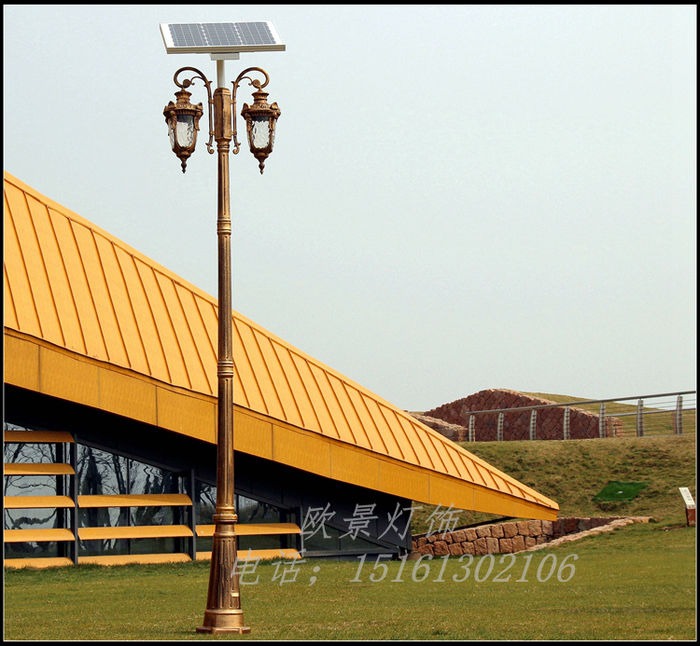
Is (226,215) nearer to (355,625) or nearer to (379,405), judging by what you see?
(355,625)

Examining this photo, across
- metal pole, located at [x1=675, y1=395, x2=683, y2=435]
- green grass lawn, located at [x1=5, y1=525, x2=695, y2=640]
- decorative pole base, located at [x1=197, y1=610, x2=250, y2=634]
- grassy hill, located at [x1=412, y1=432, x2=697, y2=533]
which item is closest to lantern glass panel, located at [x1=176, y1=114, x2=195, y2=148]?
decorative pole base, located at [x1=197, y1=610, x2=250, y2=634]

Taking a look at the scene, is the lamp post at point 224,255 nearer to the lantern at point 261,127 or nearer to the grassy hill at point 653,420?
the lantern at point 261,127

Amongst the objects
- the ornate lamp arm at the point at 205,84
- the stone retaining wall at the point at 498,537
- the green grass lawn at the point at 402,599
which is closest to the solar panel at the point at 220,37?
the ornate lamp arm at the point at 205,84

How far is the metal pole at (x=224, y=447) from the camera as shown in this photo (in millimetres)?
11008

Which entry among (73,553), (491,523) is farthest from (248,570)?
(491,523)

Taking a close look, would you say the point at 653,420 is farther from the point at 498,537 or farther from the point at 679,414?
the point at 498,537

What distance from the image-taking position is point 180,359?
2033 cm

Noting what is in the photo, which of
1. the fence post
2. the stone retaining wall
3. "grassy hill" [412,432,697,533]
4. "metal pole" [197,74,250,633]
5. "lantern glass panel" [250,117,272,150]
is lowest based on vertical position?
the stone retaining wall

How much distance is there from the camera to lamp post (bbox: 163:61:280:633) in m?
11.1

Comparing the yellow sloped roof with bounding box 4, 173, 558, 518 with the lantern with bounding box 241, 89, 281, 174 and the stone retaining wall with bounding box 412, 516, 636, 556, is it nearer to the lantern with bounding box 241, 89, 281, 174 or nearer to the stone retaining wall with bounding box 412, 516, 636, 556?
the stone retaining wall with bounding box 412, 516, 636, 556

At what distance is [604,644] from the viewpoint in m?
10.1

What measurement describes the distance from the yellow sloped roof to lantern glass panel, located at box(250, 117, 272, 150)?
8.20 m

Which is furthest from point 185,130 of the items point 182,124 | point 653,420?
point 653,420

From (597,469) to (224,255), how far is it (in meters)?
18.7
